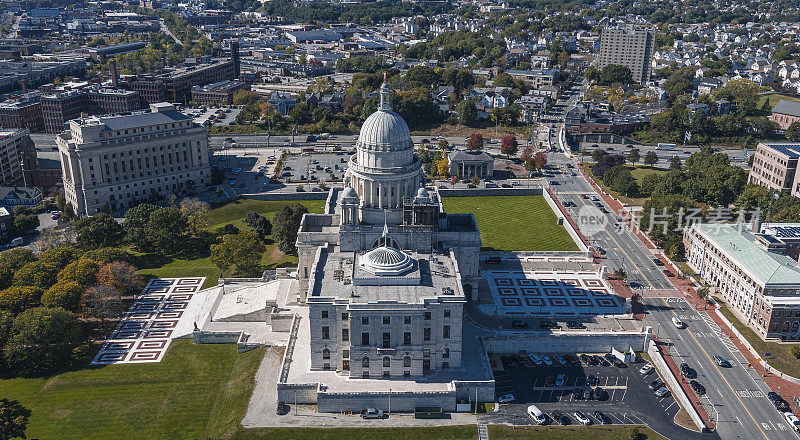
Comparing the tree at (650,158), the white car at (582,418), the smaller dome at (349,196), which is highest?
the smaller dome at (349,196)

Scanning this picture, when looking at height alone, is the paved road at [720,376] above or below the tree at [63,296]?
below

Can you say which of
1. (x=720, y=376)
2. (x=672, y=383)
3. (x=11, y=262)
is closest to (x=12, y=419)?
(x=11, y=262)

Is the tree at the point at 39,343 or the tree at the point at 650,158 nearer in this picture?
the tree at the point at 39,343

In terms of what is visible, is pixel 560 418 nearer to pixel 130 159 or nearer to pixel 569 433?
pixel 569 433

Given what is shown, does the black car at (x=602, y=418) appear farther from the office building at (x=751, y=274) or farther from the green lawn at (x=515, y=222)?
the green lawn at (x=515, y=222)

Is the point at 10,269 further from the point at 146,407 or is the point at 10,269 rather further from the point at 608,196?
the point at 608,196

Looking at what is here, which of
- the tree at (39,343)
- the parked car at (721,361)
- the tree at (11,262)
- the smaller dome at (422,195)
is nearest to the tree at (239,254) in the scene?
the tree at (39,343)

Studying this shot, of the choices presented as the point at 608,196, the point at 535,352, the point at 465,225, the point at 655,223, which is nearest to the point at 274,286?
the point at 465,225
